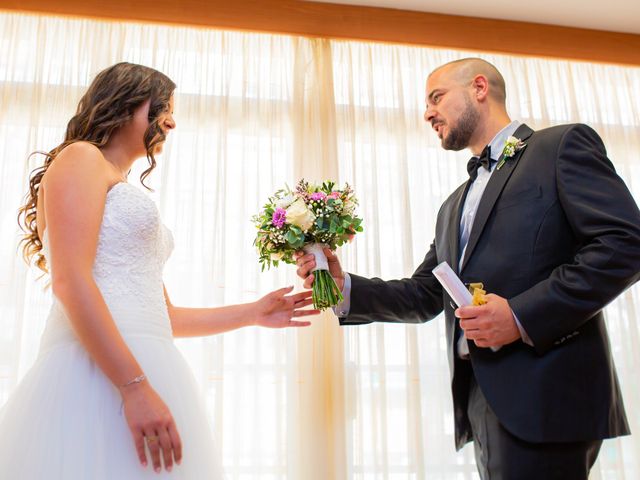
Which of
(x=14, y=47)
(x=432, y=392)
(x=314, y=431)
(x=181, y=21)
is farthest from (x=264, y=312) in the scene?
(x=14, y=47)

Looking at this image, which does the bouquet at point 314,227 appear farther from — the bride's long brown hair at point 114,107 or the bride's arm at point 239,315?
the bride's long brown hair at point 114,107

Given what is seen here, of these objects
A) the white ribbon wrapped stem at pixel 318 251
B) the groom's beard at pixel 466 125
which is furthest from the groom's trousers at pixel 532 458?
the groom's beard at pixel 466 125

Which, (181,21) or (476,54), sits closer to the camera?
(181,21)

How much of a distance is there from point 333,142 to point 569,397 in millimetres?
2503

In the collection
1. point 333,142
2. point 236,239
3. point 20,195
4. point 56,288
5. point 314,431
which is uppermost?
point 333,142

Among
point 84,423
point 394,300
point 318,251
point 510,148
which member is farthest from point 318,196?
point 84,423

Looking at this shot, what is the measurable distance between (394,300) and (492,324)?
30.4 inches

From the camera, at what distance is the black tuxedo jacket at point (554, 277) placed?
2191 mm

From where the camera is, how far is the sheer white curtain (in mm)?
3777

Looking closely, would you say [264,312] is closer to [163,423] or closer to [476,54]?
[163,423]

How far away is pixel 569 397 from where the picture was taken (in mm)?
2191

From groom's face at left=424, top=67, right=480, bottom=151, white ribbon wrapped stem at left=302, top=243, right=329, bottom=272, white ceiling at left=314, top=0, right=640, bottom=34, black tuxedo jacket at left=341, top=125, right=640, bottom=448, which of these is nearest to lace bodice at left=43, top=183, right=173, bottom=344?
white ribbon wrapped stem at left=302, top=243, right=329, bottom=272

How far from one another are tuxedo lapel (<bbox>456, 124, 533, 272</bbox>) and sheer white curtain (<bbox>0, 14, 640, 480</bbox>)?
5.21ft

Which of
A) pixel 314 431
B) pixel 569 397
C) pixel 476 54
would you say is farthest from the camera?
pixel 476 54
